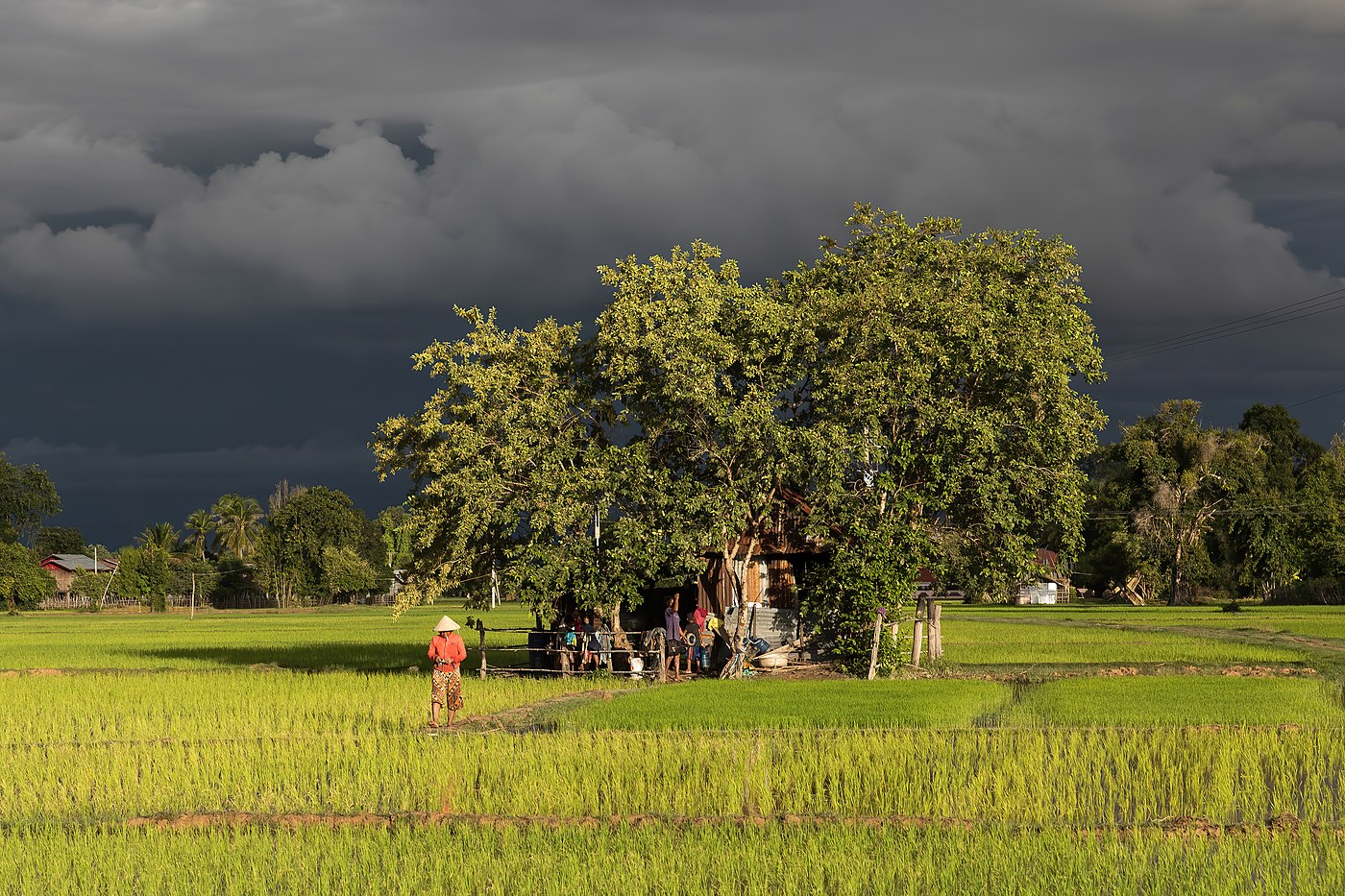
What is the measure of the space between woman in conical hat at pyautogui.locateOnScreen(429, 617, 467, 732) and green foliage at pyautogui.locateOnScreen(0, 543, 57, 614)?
314 feet

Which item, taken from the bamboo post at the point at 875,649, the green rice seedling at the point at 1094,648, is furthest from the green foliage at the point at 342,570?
the bamboo post at the point at 875,649

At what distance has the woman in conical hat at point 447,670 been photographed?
22.2 m

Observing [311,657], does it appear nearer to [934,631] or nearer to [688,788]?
[934,631]

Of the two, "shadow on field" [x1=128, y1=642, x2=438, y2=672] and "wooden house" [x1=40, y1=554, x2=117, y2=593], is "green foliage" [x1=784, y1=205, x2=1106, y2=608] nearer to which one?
"shadow on field" [x1=128, y1=642, x2=438, y2=672]

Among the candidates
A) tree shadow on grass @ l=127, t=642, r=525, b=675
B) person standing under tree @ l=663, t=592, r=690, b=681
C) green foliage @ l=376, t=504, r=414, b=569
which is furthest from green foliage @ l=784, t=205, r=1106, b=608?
green foliage @ l=376, t=504, r=414, b=569

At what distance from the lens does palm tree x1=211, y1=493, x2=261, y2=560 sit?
14312 cm

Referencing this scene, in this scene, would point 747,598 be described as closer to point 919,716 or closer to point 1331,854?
point 919,716

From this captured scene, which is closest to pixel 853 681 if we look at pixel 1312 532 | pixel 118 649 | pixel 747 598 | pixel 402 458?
pixel 747 598

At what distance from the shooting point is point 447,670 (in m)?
22.2

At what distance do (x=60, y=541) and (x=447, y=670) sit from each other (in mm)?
155422

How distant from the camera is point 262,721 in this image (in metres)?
24.0

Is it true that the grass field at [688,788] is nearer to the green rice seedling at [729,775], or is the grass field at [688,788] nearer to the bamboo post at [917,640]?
the green rice seedling at [729,775]

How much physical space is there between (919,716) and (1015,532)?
Answer: 1325 centimetres

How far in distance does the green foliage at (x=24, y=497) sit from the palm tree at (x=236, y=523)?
57.8ft
